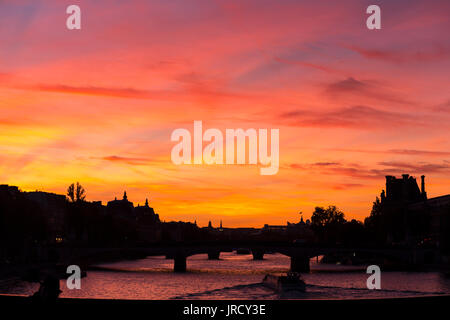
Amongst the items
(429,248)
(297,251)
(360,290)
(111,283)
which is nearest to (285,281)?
(360,290)

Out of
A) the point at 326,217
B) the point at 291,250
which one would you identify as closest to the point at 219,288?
the point at 291,250

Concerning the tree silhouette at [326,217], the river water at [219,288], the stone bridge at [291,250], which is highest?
the tree silhouette at [326,217]

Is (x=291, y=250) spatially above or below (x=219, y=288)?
above

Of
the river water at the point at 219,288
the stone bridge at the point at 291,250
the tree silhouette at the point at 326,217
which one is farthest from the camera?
the tree silhouette at the point at 326,217

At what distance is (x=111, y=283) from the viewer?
3573 inches

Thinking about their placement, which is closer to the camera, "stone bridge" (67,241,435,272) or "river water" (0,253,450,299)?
"river water" (0,253,450,299)

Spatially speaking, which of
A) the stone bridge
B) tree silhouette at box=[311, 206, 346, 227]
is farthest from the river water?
tree silhouette at box=[311, 206, 346, 227]

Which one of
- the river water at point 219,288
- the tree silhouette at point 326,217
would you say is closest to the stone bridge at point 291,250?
the river water at point 219,288

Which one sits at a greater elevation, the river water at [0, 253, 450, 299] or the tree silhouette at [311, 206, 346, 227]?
the tree silhouette at [311, 206, 346, 227]

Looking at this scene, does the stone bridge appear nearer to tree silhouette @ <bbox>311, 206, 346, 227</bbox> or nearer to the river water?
the river water

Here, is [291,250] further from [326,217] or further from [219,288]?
[326,217]

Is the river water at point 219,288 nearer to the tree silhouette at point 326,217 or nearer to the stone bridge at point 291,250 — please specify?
the stone bridge at point 291,250

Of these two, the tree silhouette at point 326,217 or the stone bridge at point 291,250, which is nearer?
the stone bridge at point 291,250
